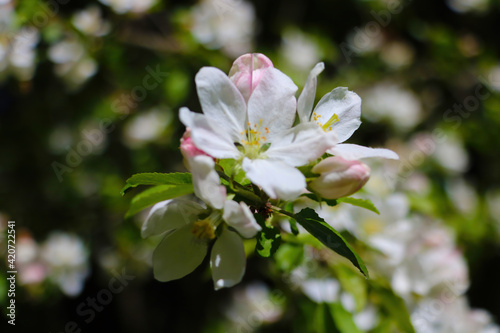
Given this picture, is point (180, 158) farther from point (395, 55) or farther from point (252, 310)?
point (395, 55)

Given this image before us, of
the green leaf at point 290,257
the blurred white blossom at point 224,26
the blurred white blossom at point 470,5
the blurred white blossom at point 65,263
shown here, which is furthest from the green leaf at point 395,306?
the blurred white blossom at point 470,5

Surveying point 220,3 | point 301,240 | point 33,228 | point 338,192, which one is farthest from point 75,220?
point 338,192

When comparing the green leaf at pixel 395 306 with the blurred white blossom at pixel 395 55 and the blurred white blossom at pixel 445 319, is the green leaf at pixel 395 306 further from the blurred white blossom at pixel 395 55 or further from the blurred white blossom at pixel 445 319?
the blurred white blossom at pixel 395 55

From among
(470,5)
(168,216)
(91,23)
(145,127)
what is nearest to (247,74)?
(168,216)

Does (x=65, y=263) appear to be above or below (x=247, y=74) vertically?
below

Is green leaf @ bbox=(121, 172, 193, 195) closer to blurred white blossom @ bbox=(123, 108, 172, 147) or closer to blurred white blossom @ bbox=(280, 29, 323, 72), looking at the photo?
blurred white blossom @ bbox=(123, 108, 172, 147)

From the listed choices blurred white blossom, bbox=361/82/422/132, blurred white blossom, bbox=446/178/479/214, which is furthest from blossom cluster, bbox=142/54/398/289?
blurred white blossom, bbox=361/82/422/132
